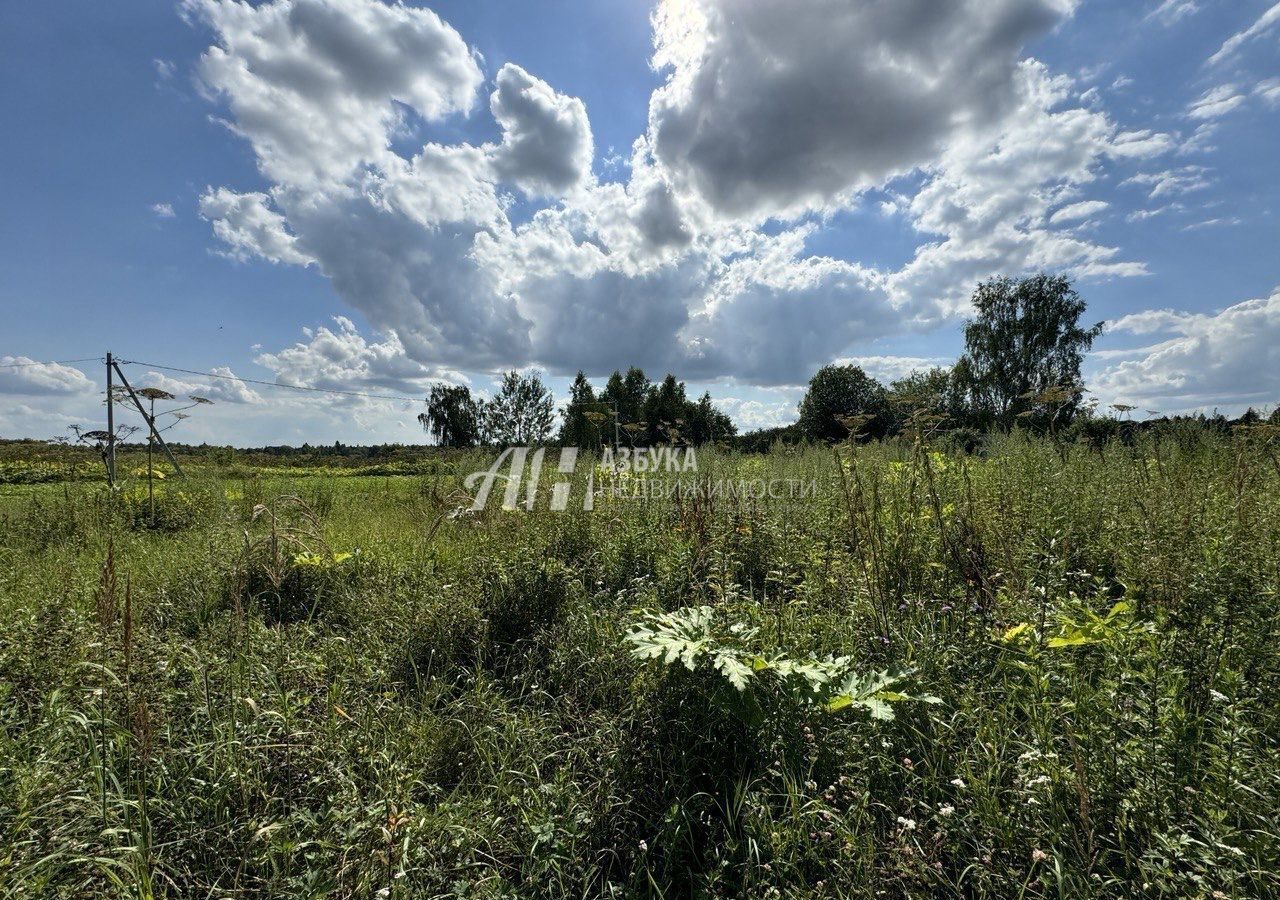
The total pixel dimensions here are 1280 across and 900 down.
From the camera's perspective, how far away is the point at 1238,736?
163 centimetres

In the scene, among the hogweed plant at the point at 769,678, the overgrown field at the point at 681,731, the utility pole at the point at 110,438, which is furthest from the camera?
the utility pole at the point at 110,438

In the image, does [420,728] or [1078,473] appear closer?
[420,728]

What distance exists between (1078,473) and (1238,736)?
4151 mm

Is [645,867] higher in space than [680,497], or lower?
lower

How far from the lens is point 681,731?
2.21 metres

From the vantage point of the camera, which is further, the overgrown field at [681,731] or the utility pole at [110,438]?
the utility pole at [110,438]

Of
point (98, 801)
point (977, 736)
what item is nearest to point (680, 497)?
point (977, 736)

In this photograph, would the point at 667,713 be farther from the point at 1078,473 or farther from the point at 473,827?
the point at 1078,473

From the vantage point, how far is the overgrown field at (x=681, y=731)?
1557 mm

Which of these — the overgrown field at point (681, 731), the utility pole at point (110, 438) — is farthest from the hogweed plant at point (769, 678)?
the utility pole at point (110, 438)

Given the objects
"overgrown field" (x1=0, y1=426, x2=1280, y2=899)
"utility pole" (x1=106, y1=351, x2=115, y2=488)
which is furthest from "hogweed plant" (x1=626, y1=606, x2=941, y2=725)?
"utility pole" (x1=106, y1=351, x2=115, y2=488)

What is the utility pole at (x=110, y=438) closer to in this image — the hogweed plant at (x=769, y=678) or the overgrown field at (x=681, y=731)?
the overgrown field at (x=681, y=731)

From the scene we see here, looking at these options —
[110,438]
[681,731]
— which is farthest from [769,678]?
[110,438]

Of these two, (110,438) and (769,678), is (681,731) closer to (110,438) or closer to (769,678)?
(769,678)
